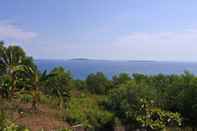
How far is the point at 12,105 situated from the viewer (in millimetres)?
21109

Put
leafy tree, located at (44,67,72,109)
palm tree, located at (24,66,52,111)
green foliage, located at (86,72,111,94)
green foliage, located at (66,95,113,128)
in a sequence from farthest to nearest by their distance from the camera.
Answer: green foliage, located at (86,72,111,94) < leafy tree, located at (44,67,72,109) < palm tree, located at (24,66,52,111) < green foliage, located at (66,95,113,128)

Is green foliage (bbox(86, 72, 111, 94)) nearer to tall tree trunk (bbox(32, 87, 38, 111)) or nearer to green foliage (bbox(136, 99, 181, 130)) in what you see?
tall tree trunk (bbox(32, 87, 38, 111))

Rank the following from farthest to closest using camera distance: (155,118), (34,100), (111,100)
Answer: (111,100) → (34,100) → (155,118)

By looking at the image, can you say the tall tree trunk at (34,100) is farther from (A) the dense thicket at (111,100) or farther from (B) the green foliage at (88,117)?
(B) the green foliage at (88,117)

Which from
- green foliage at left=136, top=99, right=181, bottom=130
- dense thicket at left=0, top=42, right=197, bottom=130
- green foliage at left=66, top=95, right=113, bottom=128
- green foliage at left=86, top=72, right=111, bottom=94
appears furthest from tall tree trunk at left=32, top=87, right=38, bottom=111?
green foliage at left=86, top=72, right=111, bottom=94

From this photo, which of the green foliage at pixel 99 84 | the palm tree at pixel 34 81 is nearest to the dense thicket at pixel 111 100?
the palm tree at pixel 34 81

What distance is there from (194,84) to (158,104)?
9.55 feet

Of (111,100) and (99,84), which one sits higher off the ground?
(99,84)

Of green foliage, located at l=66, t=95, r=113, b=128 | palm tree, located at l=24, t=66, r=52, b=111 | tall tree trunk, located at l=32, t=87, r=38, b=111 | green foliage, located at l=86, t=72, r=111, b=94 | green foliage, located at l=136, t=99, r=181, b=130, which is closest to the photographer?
green foliage, located at l=136, t=99, r=181, b=130

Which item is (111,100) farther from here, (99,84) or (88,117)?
(99,84)

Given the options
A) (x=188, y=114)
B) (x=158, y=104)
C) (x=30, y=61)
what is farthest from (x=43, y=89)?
(x=188, y=114)

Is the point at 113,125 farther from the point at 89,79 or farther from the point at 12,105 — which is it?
the point at 89,79

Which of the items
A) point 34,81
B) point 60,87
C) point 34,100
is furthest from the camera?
point 60,87

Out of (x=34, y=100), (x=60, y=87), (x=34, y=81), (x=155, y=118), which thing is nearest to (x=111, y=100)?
(x=60, y=87)
